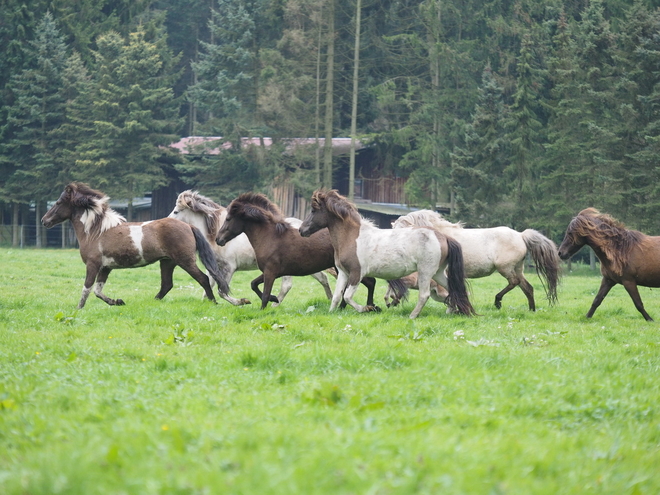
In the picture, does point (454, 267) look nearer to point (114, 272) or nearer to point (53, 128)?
point (114, 272)

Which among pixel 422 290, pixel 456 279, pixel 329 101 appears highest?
pixel 329 101

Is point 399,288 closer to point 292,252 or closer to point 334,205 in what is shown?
point 292,252

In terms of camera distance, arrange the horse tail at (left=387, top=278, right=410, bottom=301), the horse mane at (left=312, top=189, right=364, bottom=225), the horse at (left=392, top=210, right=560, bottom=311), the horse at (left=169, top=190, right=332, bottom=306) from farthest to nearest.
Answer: the horse at (left=169, top=190, right=332, bottom=306) < the horse tail at (left=387, top=278, right=410, bottom=301) < the horse at (left=392, top=210, right=560, bottom=311) < the horse mane at (left=312, top=189, right=364, bottom=225)

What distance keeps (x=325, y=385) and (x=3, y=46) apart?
4582 centimetres

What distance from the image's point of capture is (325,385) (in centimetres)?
590

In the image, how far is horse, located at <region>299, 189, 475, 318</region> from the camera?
1085cm

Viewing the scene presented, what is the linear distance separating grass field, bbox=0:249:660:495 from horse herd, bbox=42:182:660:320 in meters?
1.10

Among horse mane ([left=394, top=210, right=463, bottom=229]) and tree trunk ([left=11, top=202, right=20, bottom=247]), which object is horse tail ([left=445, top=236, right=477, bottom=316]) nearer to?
horse mane ([left=394, top=210, right=463, bottom=229])

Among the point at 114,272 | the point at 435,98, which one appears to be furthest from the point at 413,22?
the point at 114,272

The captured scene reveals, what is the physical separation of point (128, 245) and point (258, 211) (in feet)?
7.29

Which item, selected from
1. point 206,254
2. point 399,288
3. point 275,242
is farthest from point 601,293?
point 206,254

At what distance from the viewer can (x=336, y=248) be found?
37.0 ft

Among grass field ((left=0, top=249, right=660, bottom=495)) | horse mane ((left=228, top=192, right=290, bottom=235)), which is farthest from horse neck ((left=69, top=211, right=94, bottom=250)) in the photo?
horse mane ((left=228, top=192, right=290, bottom=235))

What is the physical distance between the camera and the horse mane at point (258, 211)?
12.0 metres
